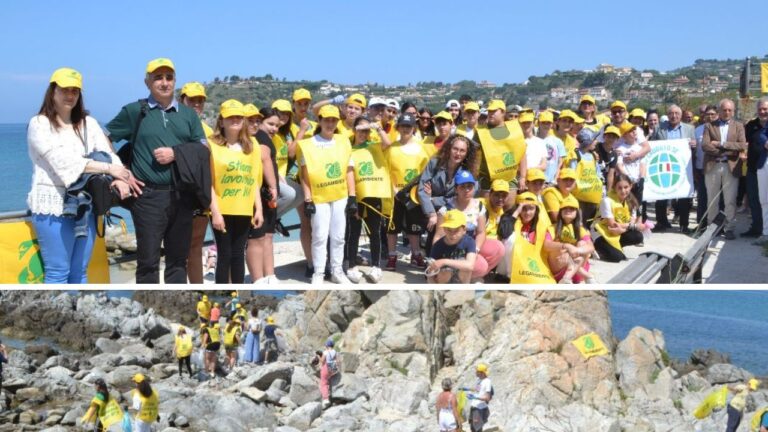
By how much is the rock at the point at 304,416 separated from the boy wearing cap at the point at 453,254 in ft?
4.07

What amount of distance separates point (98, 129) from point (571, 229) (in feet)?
11.4

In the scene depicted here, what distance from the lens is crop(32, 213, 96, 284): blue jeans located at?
193 inches

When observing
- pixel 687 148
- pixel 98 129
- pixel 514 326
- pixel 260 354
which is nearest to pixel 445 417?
pixel 514 326

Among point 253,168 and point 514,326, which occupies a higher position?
point 253,168

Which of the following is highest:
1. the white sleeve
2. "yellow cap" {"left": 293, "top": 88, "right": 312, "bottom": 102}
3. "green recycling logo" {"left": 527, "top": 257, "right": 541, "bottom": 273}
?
"yellow cap" {"left": 293, "top": 88, "right": 312, "bottom": 102}

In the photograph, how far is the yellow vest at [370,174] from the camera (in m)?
7.13

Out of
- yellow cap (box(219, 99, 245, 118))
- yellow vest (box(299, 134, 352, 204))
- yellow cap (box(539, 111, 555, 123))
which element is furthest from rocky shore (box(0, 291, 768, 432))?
yellow cap (box(539, 111, 555, 123))

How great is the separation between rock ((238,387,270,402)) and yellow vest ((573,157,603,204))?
163 inches

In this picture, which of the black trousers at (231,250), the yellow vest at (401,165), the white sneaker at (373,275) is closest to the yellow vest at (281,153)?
the yellow vest at (401,165)

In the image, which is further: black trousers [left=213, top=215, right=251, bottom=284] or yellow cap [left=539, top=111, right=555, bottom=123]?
yellow cap [left=539, top=111, right=555, bottom=123]

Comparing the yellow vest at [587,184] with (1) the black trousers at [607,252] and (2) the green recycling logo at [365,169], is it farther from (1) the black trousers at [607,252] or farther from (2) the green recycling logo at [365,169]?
(2) the green recycling logo at [365,169]

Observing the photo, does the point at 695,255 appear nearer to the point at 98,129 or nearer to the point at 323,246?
the point at 323,246

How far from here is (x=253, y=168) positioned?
593 centimetres

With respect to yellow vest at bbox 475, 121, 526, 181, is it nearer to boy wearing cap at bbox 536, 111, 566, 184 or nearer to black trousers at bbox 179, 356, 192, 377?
boy wearing cap at bbox 536, 111, 566, 184
